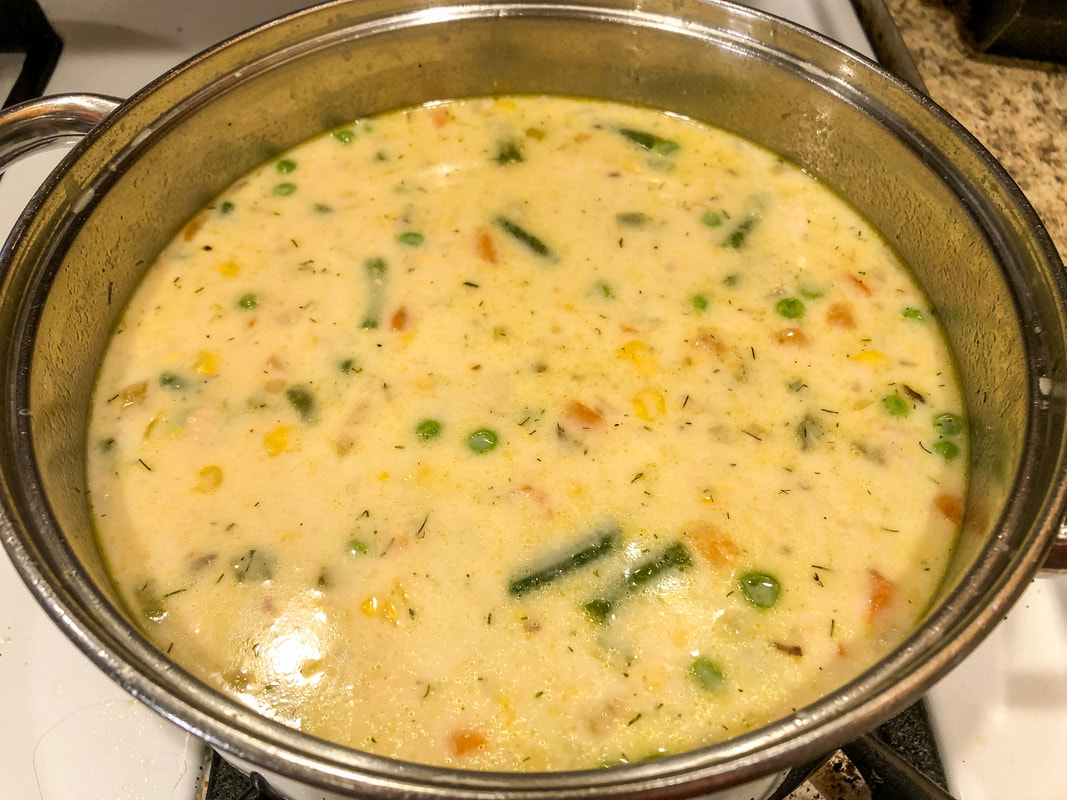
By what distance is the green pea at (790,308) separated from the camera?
1.69 metres

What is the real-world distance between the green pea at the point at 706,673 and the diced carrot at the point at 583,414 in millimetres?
471

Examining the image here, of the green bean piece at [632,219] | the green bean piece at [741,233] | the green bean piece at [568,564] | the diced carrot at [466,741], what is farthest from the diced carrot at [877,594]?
the green bean piece at [632,219]

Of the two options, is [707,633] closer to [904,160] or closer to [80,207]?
[904,160]

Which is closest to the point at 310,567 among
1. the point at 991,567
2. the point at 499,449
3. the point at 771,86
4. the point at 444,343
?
the point at 499,449

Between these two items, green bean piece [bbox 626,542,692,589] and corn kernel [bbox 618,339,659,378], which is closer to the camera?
green bean piece [bbox 626,542,692,589]

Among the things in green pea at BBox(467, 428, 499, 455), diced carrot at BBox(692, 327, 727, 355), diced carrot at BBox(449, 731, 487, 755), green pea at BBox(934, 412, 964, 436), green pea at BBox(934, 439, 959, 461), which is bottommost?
diced carrot at BBox(449, 731, 487, 755)

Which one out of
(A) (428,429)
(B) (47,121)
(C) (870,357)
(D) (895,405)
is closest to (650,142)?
(C) (870,357)

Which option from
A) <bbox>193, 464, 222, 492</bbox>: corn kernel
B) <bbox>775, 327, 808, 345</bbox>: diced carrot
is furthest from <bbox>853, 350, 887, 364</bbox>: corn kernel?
<bbox>193, 464, 222, 492</bbox>: corn kernel

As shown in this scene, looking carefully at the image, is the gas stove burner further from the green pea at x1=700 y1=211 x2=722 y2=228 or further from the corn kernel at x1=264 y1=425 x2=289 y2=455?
the green pea at x1=700 y1=211 x2=722 y2=228

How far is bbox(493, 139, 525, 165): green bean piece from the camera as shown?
6.55ft

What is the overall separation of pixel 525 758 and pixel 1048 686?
102cm

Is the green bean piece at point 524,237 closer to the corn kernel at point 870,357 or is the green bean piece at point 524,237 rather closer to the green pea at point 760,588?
the corn kernel at point 870,357

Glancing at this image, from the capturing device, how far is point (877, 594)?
135 centimetres

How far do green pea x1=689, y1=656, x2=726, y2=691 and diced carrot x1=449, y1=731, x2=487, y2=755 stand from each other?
34 cm
